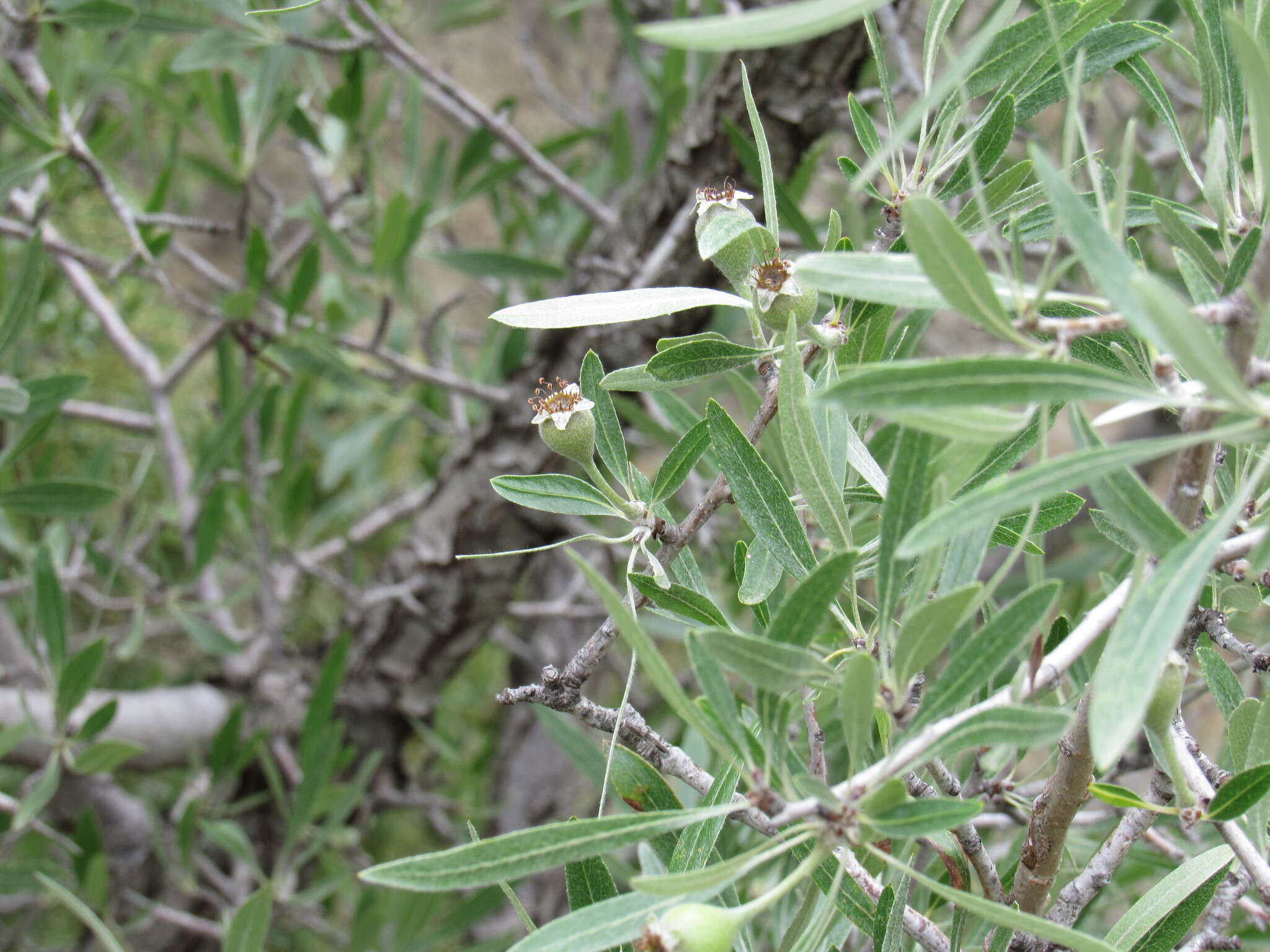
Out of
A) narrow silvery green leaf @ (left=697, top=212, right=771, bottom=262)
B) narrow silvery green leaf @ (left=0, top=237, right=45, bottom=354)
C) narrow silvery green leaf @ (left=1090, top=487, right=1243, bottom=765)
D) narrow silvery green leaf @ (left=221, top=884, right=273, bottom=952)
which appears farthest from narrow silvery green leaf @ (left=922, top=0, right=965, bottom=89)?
narrow silvery green leaf @ (left=0, top=237, right=45, bottom=354)

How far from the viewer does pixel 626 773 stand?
407 millimetres

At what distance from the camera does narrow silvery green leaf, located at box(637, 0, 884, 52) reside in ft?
0.64

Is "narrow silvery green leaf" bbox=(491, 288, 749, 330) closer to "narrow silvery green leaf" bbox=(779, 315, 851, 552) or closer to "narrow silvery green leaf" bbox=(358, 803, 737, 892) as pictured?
"narrow silvery green leaf" bbox=(779, 315, 851, 552)

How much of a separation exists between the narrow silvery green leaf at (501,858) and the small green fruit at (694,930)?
27 millimetres

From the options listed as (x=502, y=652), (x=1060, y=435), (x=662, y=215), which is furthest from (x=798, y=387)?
(x=1060, y=435)

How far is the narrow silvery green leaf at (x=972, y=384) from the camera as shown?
23cm

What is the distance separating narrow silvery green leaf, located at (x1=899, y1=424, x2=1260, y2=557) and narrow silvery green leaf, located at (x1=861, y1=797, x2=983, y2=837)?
0.09 meters

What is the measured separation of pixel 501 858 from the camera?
0.27m

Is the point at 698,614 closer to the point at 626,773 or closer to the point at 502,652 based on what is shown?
the point at 626,773

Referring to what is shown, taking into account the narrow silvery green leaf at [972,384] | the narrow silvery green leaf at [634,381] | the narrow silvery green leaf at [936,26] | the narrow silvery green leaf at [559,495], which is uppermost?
the narrow silvery green leaf at [936,26]

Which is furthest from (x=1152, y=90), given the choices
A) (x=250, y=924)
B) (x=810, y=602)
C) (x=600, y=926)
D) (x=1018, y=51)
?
(x=250, y=924)

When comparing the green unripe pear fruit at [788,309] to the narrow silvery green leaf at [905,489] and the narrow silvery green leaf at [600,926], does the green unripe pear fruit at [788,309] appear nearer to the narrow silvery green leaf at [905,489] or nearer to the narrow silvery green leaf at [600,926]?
the narrow silvery green leaf at [905,489]

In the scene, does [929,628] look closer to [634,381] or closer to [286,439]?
[634,381]

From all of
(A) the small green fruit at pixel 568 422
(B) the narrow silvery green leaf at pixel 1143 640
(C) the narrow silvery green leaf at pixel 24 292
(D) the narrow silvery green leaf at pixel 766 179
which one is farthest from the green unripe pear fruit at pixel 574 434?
(C) the narrow silvery green leaf at pixel 24 292
